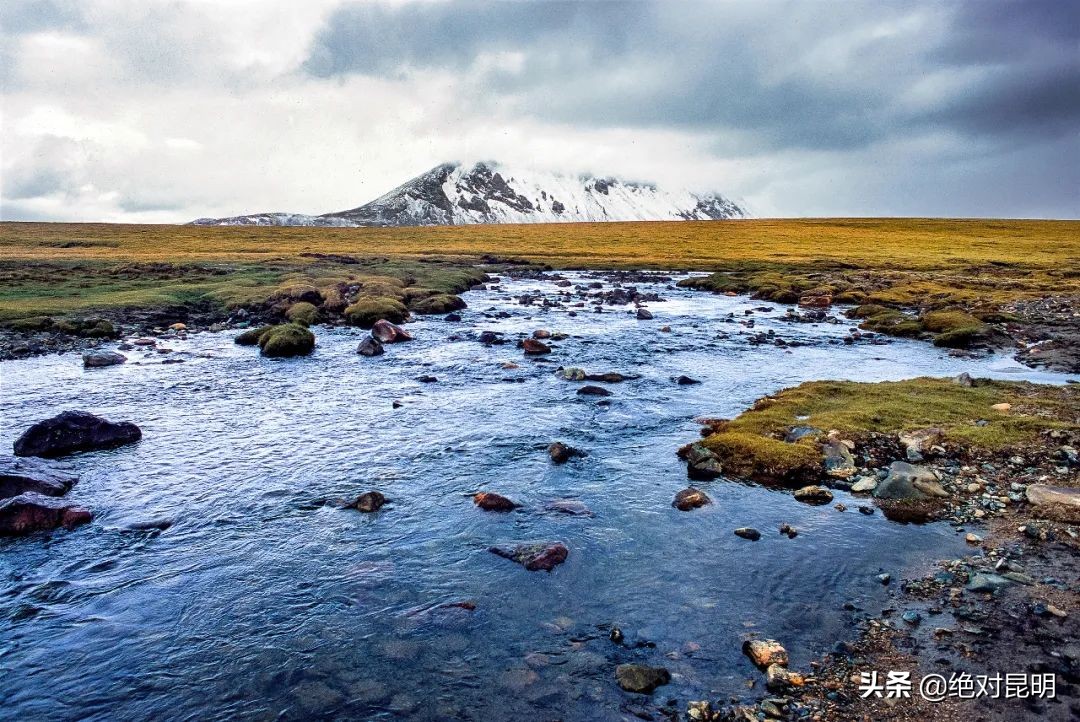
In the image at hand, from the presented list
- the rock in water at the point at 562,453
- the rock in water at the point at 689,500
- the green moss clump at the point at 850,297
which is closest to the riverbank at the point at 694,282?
the green moss clump at the point at 850,297

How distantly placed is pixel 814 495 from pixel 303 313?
3458 centimetres

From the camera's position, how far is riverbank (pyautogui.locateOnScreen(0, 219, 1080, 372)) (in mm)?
36312

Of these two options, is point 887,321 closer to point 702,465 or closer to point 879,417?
point 879,417

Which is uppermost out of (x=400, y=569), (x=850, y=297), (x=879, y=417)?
(x=850, y=297)

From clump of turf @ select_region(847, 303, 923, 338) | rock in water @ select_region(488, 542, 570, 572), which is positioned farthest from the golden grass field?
rock in water @ select_region(488, 542, 570, 572)

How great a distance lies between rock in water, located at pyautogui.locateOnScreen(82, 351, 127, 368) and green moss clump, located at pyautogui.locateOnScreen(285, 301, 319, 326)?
12.0 meters

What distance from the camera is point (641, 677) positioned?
315 inches

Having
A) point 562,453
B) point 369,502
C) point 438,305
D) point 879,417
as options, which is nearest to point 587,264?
point 438,305

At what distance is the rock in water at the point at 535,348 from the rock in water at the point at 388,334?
726 centimetres

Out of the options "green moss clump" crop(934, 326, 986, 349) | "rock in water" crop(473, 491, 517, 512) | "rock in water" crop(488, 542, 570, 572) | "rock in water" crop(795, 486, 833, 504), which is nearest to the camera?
"rock in water" crop(488, 542, 570, 572)

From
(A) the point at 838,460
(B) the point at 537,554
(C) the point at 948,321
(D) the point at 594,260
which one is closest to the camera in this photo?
(B) the point at 537,554

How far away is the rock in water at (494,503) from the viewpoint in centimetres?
1312

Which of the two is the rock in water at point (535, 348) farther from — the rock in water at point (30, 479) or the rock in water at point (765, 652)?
the rock in water at point (765, 652)

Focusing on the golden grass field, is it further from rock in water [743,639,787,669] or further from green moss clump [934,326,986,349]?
rock in water [743,639,787,669]
